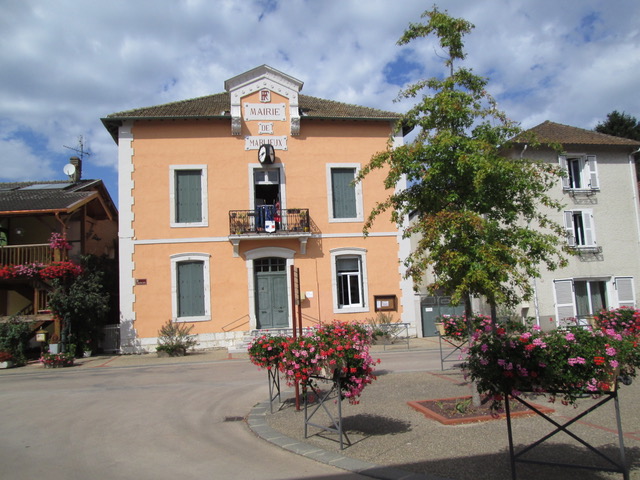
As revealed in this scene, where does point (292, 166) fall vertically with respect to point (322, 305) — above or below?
above

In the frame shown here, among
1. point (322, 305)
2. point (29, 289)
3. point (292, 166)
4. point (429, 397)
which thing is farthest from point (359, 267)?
point (29, 289)

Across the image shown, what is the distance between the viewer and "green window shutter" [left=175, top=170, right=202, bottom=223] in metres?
18.3

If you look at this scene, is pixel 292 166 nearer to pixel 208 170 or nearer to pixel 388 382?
pixel 208 170

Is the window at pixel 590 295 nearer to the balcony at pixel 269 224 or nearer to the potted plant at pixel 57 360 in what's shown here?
the balcony at pixel 269 224

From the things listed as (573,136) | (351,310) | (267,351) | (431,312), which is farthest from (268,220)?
(573,136)

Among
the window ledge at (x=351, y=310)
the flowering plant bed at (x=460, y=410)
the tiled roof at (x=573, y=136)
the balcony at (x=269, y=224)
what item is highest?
the tiled roof at (x=573, y=136)

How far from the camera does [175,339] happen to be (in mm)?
16797

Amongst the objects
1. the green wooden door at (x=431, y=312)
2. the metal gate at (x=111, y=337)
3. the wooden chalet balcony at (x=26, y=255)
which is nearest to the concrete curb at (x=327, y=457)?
the metal gate at (x=111, y=337)

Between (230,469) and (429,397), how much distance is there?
13.2ft

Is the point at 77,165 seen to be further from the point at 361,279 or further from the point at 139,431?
the point at 139,431

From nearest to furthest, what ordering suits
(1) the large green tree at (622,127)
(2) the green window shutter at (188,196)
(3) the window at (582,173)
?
(2) the green window shutter at (188,196) → (3) the window at (582,173) → (1) the large green tree at (622,127)

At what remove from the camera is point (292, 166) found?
18969mm

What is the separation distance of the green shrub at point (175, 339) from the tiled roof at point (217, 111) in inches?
302

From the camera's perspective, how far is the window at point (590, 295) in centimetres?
2005
